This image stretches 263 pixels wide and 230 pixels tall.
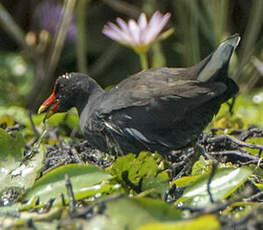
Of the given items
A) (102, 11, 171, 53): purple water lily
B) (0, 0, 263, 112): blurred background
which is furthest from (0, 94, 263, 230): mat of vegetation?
(0, 0, 263, 112): blurred background

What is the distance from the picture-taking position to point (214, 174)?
191 cm

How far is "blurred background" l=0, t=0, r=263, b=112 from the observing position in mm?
4539

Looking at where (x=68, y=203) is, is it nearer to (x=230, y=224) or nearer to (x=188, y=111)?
(x=230, y=224)

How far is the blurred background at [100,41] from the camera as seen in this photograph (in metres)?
4.54

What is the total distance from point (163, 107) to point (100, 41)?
3.33 meters

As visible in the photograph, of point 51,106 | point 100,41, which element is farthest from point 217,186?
point 100,41

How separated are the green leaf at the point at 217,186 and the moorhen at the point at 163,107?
1.97 ft

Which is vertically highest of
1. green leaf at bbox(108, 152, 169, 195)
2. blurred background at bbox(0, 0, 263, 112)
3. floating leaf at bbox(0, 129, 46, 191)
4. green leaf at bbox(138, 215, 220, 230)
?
green leaf at bbox(138, 215, 220, 230)

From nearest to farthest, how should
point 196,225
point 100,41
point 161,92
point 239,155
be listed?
1. point 196,225
2. point 239,155
3. point 161,92
4. point 100,41

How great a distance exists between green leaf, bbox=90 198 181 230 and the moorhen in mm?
1001

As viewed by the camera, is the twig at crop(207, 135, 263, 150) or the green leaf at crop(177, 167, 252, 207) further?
the twig at crop(207, 135, 263, 150)

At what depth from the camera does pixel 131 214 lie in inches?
57.8

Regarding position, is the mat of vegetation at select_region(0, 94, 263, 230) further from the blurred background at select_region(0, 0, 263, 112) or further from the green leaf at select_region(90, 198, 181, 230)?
the blurred background at select_region(0, 0, 263, 112)

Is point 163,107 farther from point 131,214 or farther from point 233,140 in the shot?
point 131,214
